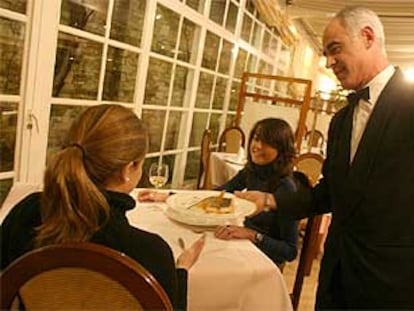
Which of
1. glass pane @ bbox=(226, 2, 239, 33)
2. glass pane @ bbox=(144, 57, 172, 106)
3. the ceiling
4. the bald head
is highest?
the ceiling

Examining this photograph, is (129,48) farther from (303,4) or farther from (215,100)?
(303,4)

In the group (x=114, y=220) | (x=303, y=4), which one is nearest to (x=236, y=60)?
(x=303, y=4)

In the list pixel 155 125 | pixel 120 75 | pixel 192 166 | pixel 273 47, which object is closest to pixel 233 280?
pixel 120 75

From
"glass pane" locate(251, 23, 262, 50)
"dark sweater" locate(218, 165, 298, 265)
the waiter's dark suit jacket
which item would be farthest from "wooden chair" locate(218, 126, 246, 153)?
the waiter's dark suit jacket

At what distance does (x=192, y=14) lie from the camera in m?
3.94

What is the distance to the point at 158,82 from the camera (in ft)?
11.7

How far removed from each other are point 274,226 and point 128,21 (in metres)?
1.84

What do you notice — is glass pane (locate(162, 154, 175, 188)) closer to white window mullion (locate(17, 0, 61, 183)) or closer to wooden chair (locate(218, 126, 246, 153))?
wooden chair (locate(218, 126, 246, 153))

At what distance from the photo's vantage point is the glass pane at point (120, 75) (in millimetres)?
2887

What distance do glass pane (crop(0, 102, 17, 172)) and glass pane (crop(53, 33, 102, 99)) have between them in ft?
1.07

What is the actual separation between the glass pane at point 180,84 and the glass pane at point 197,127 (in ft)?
1.33

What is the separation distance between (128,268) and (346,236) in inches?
32.7

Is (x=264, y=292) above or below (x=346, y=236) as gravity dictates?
below

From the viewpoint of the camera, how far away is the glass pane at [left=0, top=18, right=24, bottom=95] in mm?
2025
